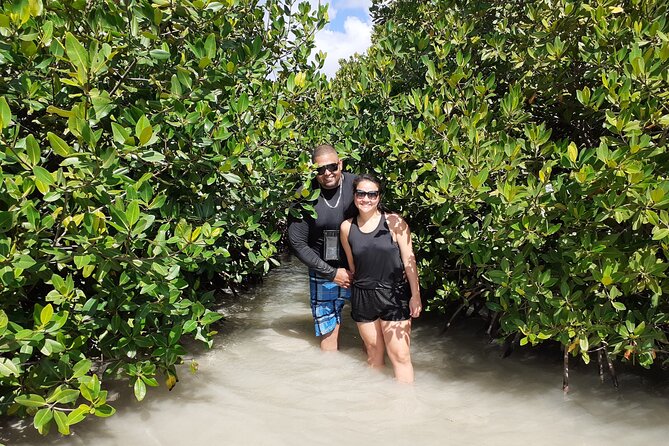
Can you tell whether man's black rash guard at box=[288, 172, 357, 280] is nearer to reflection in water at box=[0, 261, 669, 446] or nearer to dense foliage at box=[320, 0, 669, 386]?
dense foliage at box=[320, 0, 669, 386]

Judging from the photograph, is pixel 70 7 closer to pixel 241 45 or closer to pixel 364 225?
pixel 241 45

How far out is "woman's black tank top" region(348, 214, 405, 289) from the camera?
149 inches

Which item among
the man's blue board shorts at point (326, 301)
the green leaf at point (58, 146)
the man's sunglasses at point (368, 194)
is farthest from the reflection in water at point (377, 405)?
the green leaf at point (58, 146)

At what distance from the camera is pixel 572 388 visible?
12.5 ft

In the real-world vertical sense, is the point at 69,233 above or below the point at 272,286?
above

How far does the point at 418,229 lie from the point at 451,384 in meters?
1.50

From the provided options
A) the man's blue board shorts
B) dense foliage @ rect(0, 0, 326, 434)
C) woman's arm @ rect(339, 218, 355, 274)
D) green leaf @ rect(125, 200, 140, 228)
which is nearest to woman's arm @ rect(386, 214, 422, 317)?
woman's arm @ rect(339, 218, 355, 274)

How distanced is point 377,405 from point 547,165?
223 centimetres

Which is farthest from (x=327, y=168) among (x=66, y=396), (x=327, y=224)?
(x=66, y=396)

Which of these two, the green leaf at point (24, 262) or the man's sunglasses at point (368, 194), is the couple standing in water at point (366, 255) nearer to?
the man's sunglasses at point (368, 194)

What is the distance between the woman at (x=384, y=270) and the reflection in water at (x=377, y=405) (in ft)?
1.73

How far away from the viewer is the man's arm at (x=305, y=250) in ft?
13.8

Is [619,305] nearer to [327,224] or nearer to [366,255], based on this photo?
[366,255]

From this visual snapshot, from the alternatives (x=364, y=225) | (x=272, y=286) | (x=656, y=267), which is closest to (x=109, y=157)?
(x=364, y=225)
